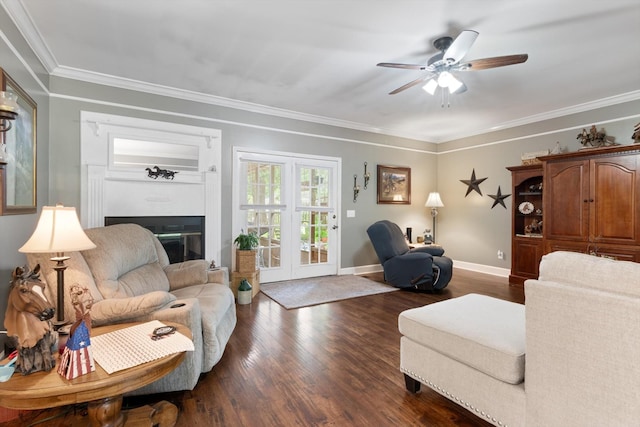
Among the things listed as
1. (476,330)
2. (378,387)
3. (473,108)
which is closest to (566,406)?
(476,330)

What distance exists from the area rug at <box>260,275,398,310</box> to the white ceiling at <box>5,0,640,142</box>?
259 cm

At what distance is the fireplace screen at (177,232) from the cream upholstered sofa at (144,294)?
3.53 feet

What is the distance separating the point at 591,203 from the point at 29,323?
5.26m

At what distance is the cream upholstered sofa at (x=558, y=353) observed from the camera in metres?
1.09

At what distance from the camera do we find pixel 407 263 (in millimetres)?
4242

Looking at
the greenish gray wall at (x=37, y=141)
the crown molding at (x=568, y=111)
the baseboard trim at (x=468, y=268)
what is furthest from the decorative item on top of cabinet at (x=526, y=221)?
the greenish gray wall at (x=37, y=141)

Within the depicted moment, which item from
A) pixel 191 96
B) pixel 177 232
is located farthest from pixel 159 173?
pixel 191 96

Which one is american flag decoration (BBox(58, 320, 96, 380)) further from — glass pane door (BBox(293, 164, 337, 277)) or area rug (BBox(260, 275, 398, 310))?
glass pane door (BBox(293, 164, 337, 277))

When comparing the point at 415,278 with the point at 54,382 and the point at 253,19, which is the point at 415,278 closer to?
the point at 253,19

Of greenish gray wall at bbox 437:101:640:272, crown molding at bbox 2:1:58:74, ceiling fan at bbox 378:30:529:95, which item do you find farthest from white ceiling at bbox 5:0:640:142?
greenish gray wall at bbox 437:101:640:272

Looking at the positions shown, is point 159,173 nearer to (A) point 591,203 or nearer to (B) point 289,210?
(B) point 289,210

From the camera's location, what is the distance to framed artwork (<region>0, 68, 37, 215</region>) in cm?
208

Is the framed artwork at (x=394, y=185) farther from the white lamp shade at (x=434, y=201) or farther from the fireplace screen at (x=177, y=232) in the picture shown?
the fireplace screen at (x=177, y=232)

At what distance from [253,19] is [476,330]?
264cm
